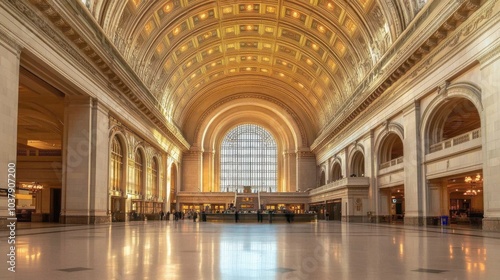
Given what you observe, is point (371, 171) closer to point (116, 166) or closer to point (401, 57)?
point (401, 57)

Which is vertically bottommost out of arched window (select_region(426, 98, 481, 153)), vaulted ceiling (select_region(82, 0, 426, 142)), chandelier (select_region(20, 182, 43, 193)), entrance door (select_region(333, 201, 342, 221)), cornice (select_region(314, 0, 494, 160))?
entrance door (select_region(333, 201, 342, 221))

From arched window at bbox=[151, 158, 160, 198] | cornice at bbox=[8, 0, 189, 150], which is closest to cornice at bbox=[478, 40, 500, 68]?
cornice at bbox=[8, 0, 189, 150]

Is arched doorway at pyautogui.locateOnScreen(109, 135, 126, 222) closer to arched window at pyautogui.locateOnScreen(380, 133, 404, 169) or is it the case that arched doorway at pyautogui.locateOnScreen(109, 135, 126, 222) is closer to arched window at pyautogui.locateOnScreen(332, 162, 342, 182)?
arched window at pyautogui.locateOnScreen(380, 133, 404, 169)

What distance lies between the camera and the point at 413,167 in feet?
83.7

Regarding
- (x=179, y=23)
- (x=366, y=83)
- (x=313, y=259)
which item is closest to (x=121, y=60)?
(x=179, y=23)

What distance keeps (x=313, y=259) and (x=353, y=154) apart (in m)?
33.3

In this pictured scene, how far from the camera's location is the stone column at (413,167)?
81.3 feet

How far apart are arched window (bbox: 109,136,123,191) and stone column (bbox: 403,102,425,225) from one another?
16.2 metres

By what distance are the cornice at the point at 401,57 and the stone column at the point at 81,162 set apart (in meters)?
15.6

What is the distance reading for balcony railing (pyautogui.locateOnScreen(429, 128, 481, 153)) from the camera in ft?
65.9

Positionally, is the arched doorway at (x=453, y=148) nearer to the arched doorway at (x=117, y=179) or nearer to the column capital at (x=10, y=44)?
the column capital at (x=10, y=44)

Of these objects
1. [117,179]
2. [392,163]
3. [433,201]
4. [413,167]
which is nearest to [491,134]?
[433,201]

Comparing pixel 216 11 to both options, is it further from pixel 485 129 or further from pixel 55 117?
pixel 485 129

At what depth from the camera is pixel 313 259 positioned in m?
7.39
